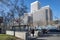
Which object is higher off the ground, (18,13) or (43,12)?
(43,12)

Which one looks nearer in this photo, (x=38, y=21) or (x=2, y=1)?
(x=2, y=1)

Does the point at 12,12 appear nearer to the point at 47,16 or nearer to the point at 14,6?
the point at 14,6

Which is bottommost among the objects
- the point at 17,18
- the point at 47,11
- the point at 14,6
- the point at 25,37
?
the point at 25,37

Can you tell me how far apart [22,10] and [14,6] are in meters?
2.23

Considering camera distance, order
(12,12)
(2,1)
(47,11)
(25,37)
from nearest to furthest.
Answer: (2,1) < (25,37) < (12,12) < (47,11)

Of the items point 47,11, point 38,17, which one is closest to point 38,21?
point 38,17

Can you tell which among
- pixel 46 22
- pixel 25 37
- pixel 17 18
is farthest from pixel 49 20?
pixel 25 37

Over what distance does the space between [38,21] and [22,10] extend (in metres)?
78.9

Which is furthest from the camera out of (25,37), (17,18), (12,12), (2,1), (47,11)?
(47,11)

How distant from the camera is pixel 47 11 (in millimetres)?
107000

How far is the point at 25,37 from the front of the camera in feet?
69.9

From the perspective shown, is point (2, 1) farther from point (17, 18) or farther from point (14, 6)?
point (17, 18)

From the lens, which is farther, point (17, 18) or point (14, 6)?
point (17, 18)

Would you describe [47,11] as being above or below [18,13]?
above
